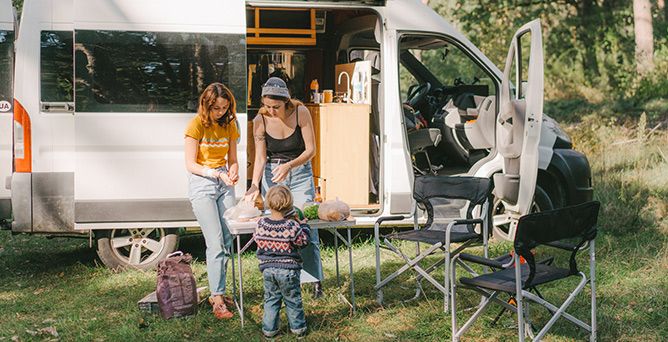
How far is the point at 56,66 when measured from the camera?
7.43 meters

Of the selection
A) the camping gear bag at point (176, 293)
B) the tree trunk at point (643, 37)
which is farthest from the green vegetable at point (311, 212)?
the tree trunk at point (643, 37)

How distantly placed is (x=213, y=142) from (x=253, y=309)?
1.22m

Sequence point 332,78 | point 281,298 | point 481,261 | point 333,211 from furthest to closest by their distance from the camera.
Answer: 1. point 332,78
2. point 333,211
3. point 281,298
4. point 481,261

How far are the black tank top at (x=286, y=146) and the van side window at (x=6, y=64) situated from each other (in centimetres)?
263

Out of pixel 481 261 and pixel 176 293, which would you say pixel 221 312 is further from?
pixel 481 261

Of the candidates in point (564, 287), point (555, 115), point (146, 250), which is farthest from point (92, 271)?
point (555, 115)

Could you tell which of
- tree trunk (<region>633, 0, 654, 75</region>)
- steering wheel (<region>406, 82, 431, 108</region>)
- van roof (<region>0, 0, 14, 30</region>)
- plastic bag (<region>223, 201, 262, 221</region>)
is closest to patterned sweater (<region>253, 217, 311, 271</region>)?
plastic bag (<region>223, 201, 262, 221</region>)

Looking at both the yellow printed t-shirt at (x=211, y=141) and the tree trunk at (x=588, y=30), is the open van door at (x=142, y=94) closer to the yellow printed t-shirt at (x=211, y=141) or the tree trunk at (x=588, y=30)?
the yellow printed t-shirt at (x=211, y=141)

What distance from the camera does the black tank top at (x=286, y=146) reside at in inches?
259

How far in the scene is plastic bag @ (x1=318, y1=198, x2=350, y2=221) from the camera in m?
5.91

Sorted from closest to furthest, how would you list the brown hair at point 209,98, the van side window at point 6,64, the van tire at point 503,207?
the brown hair at point 209,98
the van side window at point 6,64
the van tire at point 503,207

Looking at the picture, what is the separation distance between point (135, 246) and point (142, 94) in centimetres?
129

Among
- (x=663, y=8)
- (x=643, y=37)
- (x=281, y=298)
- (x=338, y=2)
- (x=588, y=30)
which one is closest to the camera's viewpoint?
(x=281, y=298)

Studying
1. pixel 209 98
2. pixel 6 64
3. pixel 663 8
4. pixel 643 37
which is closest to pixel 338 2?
pixel 209 98
